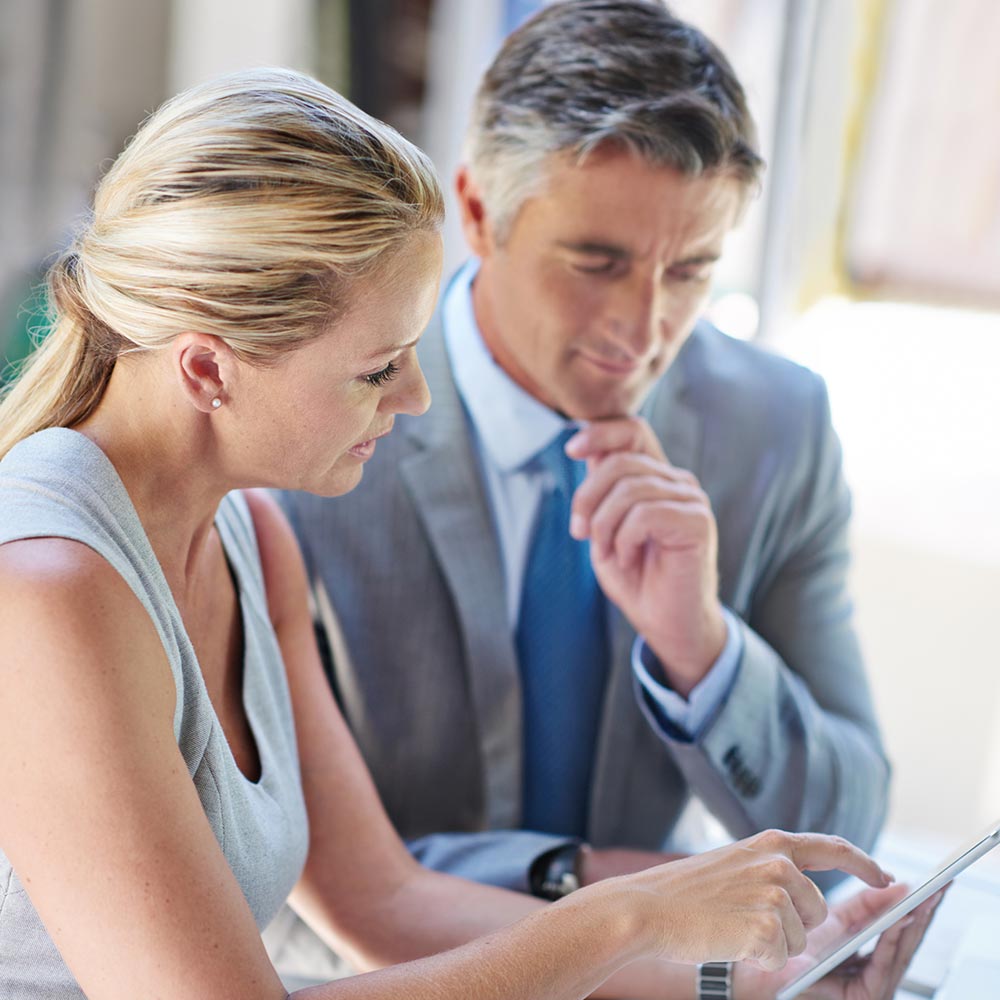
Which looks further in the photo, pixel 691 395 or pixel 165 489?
pixel 691 395

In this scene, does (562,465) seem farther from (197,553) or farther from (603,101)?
(197,553)

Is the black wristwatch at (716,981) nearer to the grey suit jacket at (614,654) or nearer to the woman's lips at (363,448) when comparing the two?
the grey suit jacket at (614,654)

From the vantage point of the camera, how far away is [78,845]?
69 cm

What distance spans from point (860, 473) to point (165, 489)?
1935 millimetres

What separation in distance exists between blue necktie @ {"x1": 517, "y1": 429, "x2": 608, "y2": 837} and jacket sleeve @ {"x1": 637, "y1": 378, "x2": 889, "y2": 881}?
0.11 meters

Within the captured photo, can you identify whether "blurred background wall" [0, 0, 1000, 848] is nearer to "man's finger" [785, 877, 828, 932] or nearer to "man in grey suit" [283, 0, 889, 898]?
"man in grey suit" [283, 0, 889, 898]

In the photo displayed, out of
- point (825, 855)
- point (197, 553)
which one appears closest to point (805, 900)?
point (825, 855)

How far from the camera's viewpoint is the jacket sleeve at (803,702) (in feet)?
4.05

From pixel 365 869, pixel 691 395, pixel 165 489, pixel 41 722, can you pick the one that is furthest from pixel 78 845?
pixel 691 395

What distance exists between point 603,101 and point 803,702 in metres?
0.63

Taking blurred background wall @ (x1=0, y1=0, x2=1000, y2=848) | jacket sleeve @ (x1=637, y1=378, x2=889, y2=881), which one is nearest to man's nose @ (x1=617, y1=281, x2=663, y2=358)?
jacket sleeve @ (x1=637, y1=378, x2=889, y2=881)

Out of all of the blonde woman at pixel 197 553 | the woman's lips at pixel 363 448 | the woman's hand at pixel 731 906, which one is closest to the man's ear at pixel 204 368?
the blonde woman at pixel 197 553

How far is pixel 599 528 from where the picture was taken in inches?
47.1

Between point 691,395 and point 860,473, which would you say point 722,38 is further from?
point 691,395
